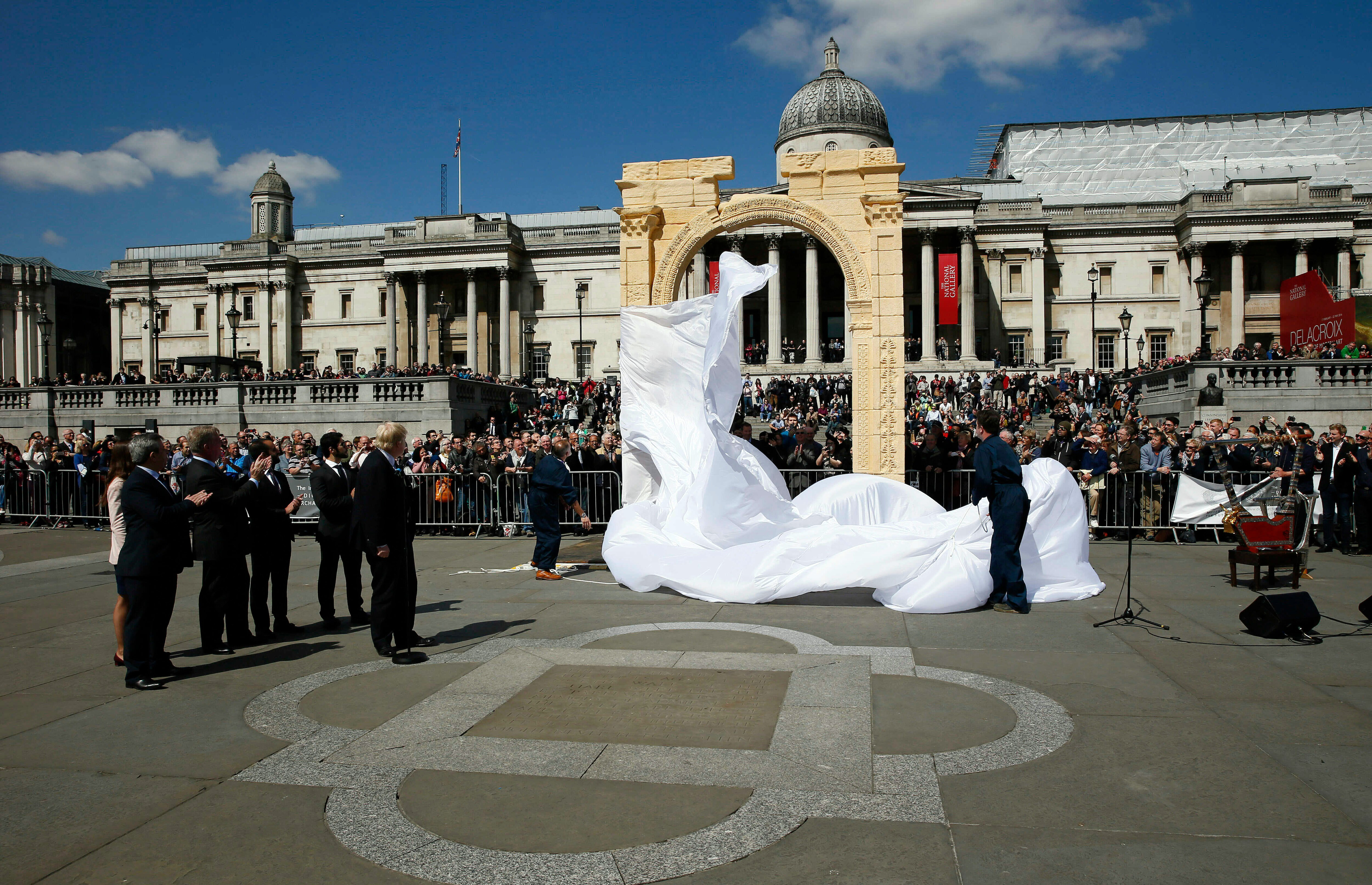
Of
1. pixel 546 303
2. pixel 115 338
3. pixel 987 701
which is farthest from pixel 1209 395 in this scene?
pixel 115 338

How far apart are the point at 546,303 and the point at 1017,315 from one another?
32.8 meters

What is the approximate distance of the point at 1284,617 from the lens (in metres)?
7.36

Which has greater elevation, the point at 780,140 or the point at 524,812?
the point at 780,140

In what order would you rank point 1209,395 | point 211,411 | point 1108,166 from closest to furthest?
1. point 1209,395
2. point 211,411
3. point 1108,166

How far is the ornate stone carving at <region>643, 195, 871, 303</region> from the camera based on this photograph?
1355 centimetres

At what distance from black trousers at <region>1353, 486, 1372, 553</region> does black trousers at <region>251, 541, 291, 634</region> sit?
14.3 m

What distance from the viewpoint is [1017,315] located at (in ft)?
190

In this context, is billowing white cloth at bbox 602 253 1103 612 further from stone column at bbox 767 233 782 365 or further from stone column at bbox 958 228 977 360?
stone column at bbox 958 228 977 360

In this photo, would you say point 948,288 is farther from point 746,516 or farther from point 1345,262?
point 746,516

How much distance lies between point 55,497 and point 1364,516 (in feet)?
79.2

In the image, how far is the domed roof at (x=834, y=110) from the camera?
2394 inches

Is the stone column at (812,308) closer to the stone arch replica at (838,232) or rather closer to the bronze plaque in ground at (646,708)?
the stone arch replica at (838,232)

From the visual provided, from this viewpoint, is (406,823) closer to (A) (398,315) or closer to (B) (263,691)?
(B) (263,691)

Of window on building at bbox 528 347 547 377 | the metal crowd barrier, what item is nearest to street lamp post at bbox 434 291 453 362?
window on building at bbox 528 347 547 377
